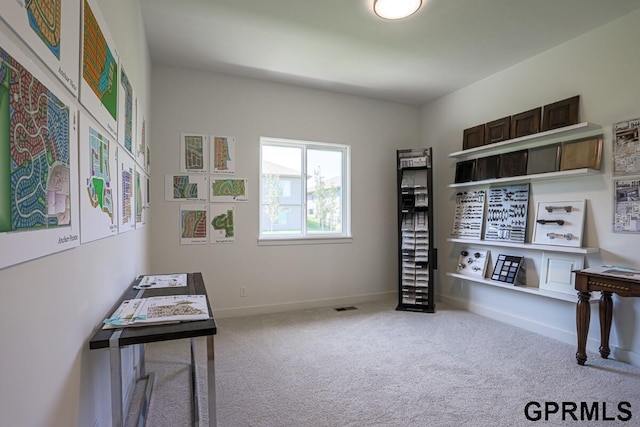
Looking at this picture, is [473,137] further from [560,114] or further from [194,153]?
[194,153]

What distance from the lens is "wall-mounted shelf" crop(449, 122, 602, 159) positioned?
9.53 ft

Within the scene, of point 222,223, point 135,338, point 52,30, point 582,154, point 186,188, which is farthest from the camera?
point 222,223

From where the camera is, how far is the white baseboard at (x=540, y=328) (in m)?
2.68

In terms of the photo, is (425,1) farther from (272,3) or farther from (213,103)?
(213,103)

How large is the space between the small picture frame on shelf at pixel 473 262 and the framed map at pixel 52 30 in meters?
3.97

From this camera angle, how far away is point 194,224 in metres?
3.67

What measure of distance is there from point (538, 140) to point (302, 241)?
2765 mm

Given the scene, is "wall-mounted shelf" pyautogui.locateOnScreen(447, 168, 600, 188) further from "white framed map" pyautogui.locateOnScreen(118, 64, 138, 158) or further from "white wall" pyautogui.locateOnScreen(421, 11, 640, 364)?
"white framed map" pyautogui.locateOnScreen(118, 64, 138, 158)

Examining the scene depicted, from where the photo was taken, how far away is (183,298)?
5.66 feet

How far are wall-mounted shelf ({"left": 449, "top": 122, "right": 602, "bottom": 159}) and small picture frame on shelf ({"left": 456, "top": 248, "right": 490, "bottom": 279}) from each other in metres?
1.15

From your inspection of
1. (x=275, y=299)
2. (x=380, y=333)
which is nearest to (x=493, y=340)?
(x=380, y=333)

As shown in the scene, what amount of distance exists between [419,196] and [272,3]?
2.65m

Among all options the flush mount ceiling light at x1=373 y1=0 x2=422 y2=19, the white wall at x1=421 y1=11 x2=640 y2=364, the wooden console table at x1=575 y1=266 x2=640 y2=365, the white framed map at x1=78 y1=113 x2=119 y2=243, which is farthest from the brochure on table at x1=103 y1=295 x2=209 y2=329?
the white wall at x1=421 y1=11 x2=640 y2=364

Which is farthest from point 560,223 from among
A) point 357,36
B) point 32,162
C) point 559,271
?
point 32,162
